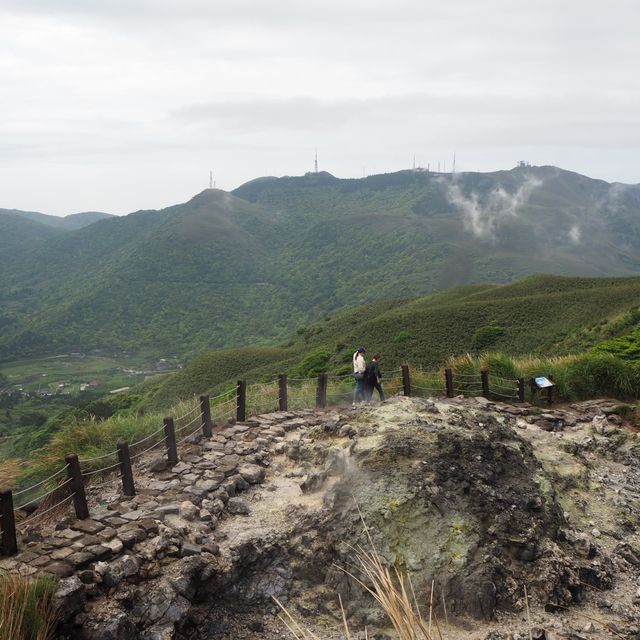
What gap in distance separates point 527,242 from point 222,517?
14684 cm

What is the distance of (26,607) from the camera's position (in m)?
5.37

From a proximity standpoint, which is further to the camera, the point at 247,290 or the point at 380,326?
the point at 247,290

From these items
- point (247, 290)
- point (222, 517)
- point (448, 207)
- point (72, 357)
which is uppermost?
point (448, 207)

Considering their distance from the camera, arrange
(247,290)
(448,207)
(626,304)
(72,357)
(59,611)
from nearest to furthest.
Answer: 1. (59,611)
2. (626,304)
3. (72,357)
4. (247,290)
5. (448,207)

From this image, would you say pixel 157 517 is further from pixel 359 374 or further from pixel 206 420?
pixel 359 374

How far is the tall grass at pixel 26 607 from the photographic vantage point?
16.5ft

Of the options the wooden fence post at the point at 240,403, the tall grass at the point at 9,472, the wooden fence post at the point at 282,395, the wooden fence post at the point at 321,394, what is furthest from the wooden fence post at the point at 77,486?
the wooden fence post at the point at 321,394

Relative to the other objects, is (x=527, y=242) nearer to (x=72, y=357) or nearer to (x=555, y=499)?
(x=72, y=357)

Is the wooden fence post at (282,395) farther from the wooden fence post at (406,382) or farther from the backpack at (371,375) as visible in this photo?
the wooden fence post at (406,382)

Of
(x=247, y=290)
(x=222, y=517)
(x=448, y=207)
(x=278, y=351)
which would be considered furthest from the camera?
(x=448, y=207)

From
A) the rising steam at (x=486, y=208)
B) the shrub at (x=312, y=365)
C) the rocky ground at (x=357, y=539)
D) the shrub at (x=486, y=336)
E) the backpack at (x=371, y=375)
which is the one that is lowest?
the shrub at (x=312, y=365)

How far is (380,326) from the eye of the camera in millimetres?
50688

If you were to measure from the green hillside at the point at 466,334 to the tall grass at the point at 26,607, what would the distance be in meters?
29.8

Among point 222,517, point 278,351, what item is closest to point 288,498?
point 222,517
